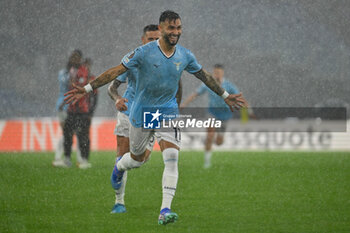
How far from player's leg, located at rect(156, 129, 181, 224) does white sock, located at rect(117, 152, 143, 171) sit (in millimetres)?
503

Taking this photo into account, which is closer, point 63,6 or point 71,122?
point 71,122

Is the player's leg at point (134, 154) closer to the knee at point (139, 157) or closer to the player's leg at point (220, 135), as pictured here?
the knee at point (139, 157)

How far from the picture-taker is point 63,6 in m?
45.5

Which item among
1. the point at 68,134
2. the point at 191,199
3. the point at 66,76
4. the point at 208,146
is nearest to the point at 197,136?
the point at 208,146

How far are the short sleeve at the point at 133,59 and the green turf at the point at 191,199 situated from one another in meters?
1.55

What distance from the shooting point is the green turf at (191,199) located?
5.99 m

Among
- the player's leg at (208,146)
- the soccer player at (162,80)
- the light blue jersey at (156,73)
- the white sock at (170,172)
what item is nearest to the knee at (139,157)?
the soccer player at (162,80)

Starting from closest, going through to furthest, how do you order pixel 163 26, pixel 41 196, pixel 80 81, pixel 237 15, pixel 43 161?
1. pixel 163 26
2. pixel 41 196
3. pixel 80 81
4. pixel 43 161
5. pixel 237 15

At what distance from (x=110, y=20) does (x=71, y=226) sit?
3976cm

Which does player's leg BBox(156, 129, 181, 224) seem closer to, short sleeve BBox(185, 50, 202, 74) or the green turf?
the green turf

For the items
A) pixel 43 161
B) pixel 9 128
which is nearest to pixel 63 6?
pixel 9 128

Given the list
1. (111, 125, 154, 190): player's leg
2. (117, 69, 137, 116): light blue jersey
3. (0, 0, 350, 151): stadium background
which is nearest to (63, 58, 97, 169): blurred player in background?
(117, 69, 137, 116): light blue jersey

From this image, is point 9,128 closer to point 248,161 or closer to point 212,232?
point 248,161

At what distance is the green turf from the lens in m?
5.99
